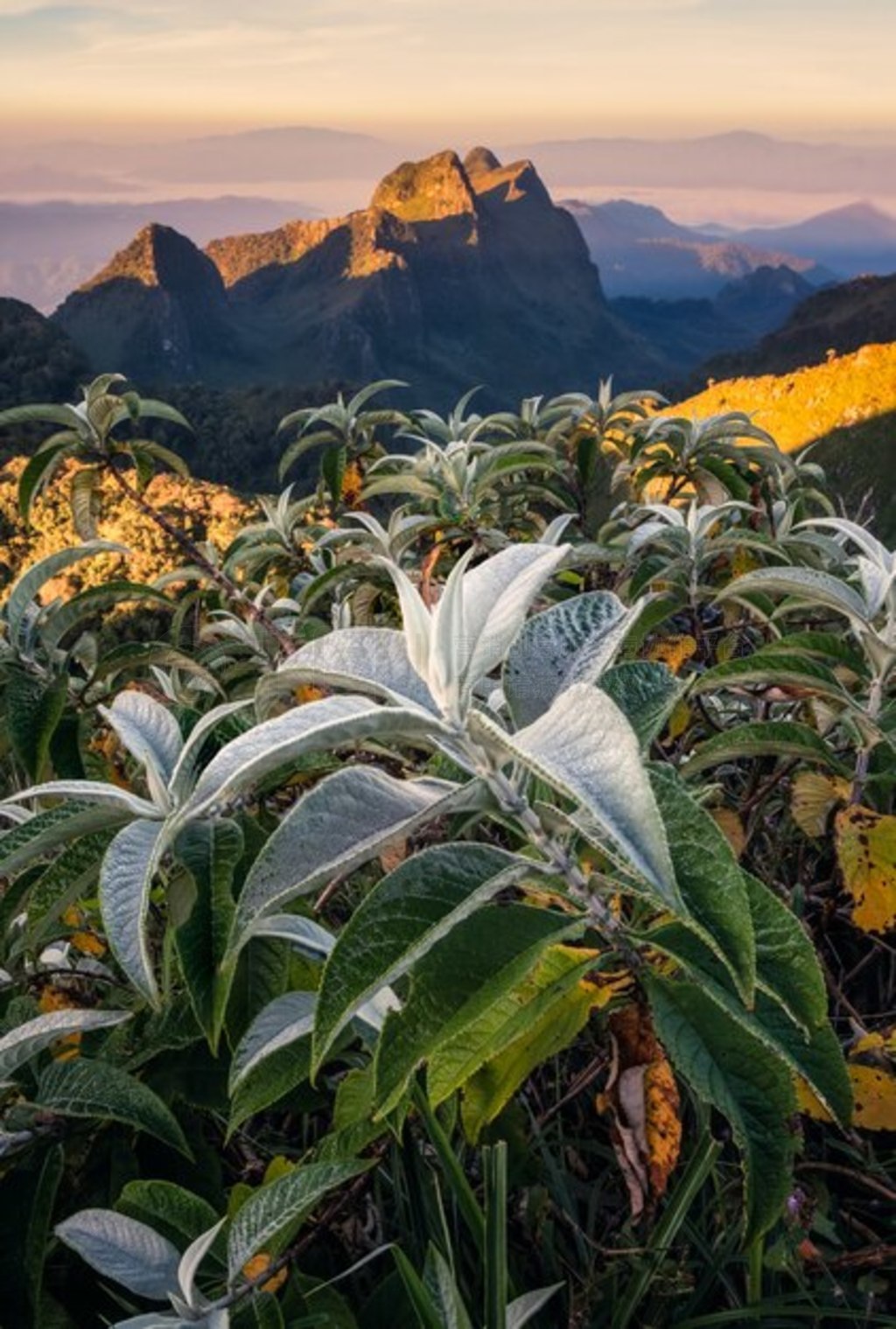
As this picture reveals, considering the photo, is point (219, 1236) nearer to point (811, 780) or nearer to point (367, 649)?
point (367, 649)

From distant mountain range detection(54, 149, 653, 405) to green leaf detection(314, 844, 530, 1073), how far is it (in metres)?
129

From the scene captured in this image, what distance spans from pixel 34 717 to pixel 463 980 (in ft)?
5.15

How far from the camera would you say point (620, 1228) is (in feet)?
6.06

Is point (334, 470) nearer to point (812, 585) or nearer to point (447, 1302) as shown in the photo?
point (812, 585)

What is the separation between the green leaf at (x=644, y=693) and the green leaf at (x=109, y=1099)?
78 cm

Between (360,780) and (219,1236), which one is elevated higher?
(360,780)

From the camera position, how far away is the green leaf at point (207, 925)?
129cm

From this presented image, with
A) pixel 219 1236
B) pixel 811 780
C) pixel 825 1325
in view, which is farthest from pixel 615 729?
pixel 825 1325

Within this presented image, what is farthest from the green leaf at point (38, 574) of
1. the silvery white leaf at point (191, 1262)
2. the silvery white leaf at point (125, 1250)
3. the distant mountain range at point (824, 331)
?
the distant mountain range at point (824, 331)

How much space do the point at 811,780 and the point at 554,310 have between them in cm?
18857

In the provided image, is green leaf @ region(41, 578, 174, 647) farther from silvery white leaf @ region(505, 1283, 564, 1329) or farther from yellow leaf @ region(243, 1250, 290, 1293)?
silvery white leaf @ region(505, 1283, 564, 1329)

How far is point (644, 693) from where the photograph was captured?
1271 mm

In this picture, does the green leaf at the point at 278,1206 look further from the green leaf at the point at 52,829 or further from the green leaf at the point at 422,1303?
the green leaf at the point at 52,829

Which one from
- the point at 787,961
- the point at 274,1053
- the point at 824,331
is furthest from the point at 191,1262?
the point at 824,331
